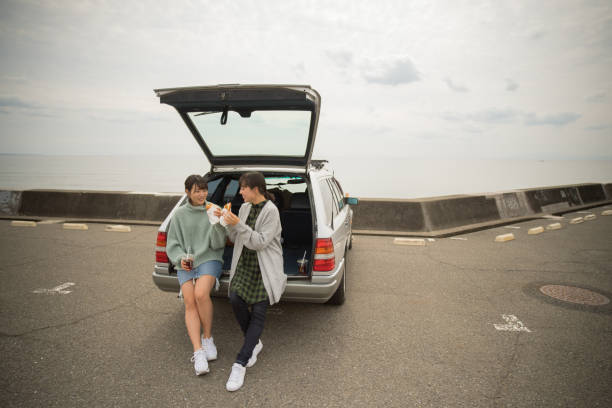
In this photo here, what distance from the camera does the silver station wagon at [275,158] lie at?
3.41 m

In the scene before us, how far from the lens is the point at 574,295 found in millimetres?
4551

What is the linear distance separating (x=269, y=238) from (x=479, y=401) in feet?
6.75

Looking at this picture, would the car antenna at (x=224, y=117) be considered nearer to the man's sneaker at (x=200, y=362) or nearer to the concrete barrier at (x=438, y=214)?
the man's sneaker at (x=200, y=362)

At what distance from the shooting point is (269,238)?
291cm

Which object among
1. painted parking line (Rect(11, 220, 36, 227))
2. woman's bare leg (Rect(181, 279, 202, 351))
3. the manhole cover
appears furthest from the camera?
painted parking line (Rect(11, 220, 36, 227))

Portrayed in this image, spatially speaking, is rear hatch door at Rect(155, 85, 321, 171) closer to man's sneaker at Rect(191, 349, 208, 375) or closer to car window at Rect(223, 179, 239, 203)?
car window at Rect(223, 179, 239, 203)

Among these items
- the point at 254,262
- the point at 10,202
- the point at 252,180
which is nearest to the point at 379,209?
the point at 254,262

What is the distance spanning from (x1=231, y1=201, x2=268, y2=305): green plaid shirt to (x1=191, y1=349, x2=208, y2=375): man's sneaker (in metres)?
0.58

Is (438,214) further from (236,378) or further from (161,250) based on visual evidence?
(236,378)

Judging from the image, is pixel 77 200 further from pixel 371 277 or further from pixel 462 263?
pixel 462 263

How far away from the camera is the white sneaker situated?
8.63 feet

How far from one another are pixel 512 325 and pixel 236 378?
121 inches

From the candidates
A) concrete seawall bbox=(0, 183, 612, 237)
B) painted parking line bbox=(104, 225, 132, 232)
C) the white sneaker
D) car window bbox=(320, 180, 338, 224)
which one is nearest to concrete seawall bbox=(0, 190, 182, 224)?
concrete seawall bbox=(0, 183, 612, 237)

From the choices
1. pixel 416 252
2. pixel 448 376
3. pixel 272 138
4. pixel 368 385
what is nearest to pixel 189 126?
pixel 272 138
